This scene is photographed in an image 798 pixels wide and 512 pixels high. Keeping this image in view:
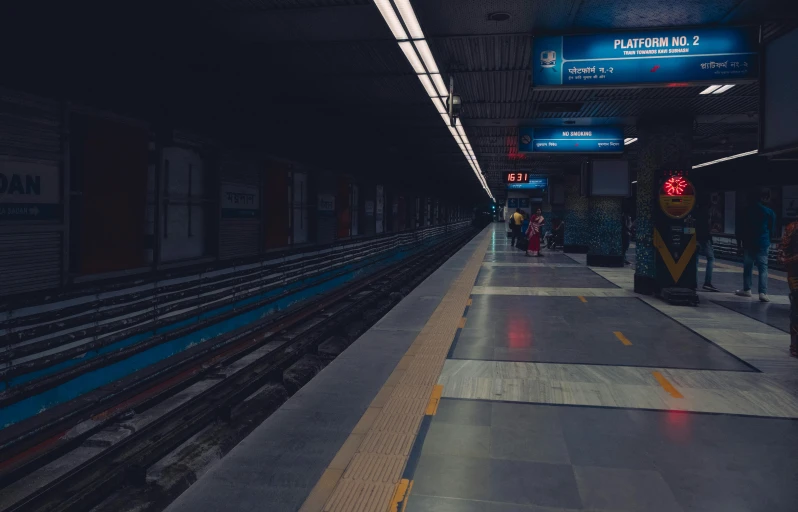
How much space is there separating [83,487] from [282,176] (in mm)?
8485

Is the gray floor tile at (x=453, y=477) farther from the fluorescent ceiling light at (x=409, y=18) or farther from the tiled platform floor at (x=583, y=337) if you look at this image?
the fluorescent ceiling light at (x=409, y=18)

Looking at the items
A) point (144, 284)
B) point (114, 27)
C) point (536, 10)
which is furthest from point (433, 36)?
point (144, 284)

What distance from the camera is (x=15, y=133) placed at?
5.07 m

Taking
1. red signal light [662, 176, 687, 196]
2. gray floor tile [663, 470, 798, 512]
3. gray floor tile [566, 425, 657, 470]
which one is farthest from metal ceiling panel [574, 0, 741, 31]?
gray floor tile [663, 470, 798, 512]

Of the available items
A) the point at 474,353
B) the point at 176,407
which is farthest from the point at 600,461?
the point at 176,407

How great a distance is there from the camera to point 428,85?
33.6ft

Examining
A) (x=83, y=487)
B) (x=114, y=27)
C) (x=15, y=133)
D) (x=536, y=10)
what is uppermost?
(x=536, y=10)

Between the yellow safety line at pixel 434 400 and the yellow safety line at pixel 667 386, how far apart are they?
2.06 metres

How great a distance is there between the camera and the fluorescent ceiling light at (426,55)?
25.2ft

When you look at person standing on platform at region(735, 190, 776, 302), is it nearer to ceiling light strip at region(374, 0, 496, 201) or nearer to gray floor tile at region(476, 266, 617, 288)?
gray floor tile at region(476, 266, 617, 288)

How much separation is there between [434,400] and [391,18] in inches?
175

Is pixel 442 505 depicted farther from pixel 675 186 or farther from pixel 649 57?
pixel 675 186

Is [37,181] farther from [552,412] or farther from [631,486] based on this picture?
[631,486]

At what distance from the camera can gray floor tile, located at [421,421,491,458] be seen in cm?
376
